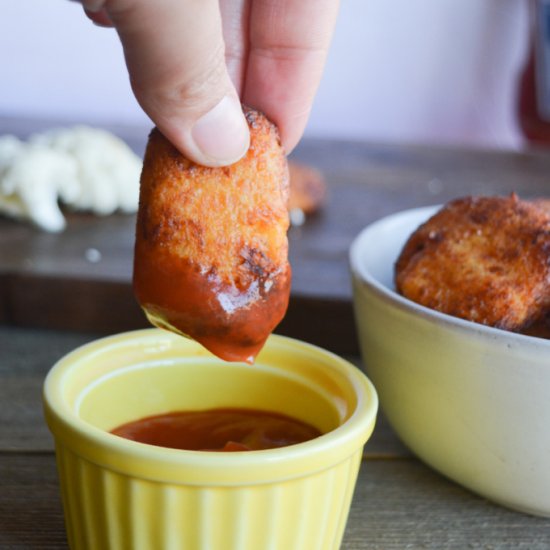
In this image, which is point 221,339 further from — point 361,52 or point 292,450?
point 361,52

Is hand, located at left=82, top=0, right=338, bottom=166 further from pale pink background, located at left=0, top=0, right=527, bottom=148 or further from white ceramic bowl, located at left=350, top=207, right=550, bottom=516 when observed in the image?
pale pink background, located at left=0, top=0, right=527, bottom=148

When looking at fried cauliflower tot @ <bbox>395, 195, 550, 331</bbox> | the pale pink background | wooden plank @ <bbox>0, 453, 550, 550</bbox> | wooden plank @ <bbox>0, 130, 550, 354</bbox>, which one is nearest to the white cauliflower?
wooden plank @ <bbox>0, 130, 550, 354</bbox>

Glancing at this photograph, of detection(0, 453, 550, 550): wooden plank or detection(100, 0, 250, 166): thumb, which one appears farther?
detection(0, 453, 550, 550): wooden plank

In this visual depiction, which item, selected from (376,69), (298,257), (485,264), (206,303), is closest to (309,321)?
(298,257)

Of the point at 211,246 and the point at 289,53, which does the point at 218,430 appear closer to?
the point at 211,246

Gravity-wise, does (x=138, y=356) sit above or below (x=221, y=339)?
below

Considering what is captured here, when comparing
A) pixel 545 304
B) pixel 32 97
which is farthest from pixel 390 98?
pixel 545 304

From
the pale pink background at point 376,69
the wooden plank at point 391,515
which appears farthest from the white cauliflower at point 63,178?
the pale pink background at point 376,69
